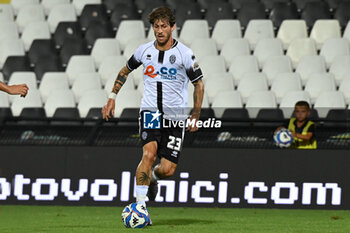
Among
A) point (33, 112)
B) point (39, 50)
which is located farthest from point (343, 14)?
point (33, 112)

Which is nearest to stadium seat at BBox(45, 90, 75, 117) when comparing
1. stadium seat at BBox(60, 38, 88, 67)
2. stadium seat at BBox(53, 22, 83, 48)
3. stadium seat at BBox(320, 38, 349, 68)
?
stadium seat at BBox(60, 38, 88, 67)

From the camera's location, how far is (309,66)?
14.4 metres

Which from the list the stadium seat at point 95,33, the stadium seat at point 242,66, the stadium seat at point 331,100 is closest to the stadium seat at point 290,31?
the stadium seat at point 242,66

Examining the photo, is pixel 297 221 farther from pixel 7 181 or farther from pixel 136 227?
pixel 7 181

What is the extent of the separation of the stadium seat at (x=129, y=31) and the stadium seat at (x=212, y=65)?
1.64 metres

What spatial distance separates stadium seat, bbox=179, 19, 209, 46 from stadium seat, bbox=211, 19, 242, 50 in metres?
0.18

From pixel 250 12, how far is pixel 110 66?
111 inches

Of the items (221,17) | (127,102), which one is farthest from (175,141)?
(221,17)

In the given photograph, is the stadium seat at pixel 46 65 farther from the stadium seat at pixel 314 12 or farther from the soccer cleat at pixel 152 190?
the soccer cleat at pixel 152 190

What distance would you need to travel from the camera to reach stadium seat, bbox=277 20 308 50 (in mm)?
15164

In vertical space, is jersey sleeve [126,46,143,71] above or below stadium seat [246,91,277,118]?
below

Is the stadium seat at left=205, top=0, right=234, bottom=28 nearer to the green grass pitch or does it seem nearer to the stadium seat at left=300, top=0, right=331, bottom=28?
the stadium seat at left=300, top=0, right=331, bottom=28

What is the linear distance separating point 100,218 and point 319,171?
3126 millimetres

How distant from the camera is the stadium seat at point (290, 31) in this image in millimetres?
15164
